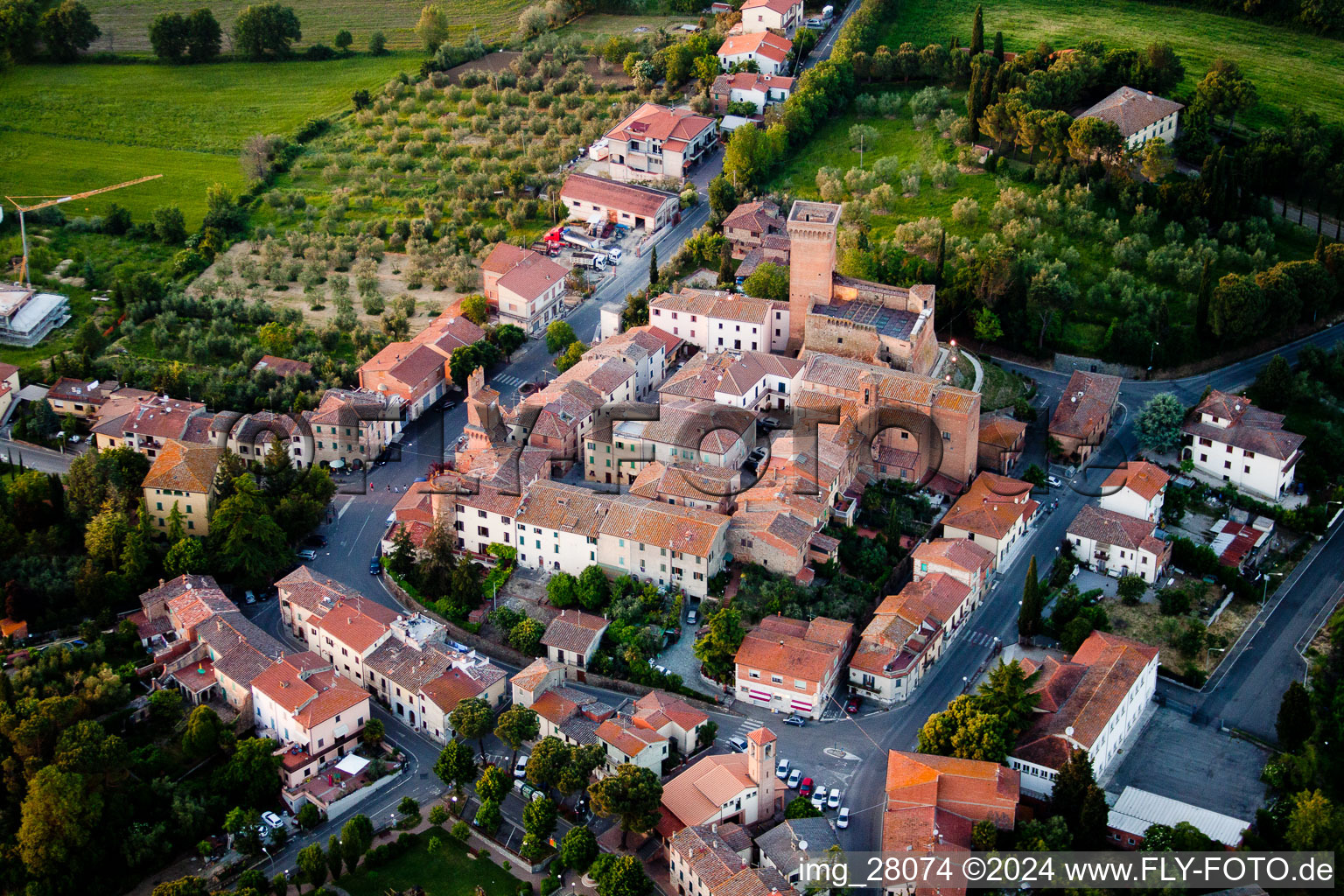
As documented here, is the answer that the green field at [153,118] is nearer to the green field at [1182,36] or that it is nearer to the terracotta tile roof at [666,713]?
the green field at [1182,36]

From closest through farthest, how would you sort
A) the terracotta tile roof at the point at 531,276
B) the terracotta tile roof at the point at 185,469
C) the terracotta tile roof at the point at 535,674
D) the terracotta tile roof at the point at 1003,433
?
1. the terracotta tile roof at the point at 535,674
2. the terracotta tile roof at the point at 185,469
3. the terracotta tile roof at the point at 1003,433
4. the terracotta tile roof at the point at 531,276

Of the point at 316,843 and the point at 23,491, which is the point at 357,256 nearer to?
the point at 23,491

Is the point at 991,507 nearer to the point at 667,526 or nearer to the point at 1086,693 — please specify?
the point at 1086,693

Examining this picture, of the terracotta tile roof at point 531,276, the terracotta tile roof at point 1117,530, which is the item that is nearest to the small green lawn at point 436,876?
the terracotta tile roof at point 1117,530

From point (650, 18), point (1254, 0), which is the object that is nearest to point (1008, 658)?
point (1254, 0)

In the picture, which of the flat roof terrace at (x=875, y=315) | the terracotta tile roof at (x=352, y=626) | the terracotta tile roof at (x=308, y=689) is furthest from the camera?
the flat roof terrace at (x=875, y=315)

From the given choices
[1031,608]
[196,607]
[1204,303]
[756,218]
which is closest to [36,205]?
[196,607]
